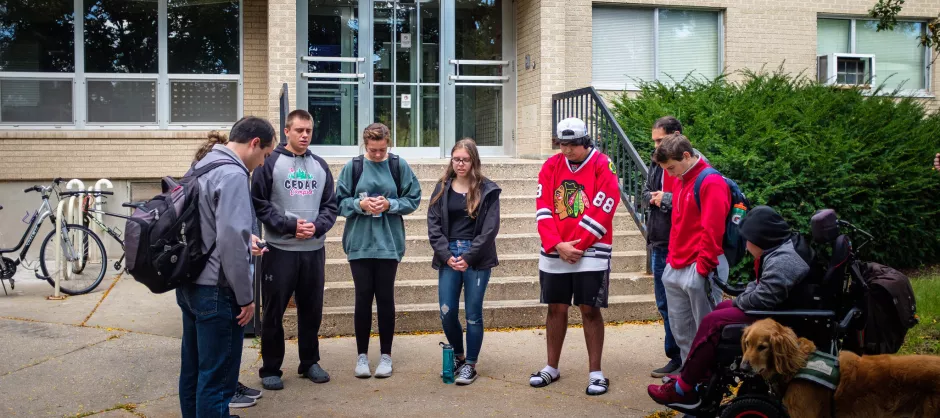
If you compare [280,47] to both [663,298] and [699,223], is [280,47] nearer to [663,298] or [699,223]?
[663,298]

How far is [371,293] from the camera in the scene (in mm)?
6414

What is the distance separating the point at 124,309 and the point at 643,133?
20.4ft

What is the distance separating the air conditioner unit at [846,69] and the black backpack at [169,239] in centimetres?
1228

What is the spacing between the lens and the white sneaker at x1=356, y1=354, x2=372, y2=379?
6.27 meters

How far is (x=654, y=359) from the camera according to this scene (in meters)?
6.80

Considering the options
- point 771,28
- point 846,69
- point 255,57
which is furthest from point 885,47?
point 255,57

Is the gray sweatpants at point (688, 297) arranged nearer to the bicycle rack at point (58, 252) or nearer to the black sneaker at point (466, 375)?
the black sneaker at point (466, 375)

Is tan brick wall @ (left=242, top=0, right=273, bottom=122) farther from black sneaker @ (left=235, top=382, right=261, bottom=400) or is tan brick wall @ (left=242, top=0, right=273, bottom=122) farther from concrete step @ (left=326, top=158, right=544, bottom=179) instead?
black sneaker @ (left=235, top=382, right=261, bottom=400)

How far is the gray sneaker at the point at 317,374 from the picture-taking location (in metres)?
6.14

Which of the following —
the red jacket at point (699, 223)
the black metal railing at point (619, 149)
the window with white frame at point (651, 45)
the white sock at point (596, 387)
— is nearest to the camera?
the red jacket at point (699, 223)

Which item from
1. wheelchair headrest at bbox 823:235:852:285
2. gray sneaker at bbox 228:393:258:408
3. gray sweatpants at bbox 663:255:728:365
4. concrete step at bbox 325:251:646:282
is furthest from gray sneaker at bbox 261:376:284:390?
wheelchair headrest at bbox 823:235:852:285

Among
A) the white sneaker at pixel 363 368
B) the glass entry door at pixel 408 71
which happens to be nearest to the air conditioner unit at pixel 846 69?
the glass entry door at pixel 408 71

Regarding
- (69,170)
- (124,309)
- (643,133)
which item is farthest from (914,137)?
(69,170)

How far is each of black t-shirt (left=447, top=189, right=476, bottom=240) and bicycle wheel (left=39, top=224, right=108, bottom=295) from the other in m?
4.89
